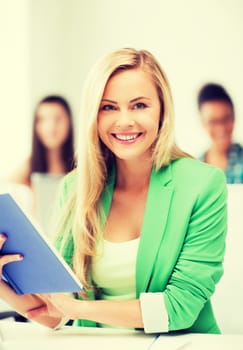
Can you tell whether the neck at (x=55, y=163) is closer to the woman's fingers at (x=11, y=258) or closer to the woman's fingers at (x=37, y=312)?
the woman's fingers at (x=37, y=312)

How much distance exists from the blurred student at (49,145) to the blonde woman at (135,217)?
0.88 m

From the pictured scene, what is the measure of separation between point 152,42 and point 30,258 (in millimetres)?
1257

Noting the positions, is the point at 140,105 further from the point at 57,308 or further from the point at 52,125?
the point at 52,125

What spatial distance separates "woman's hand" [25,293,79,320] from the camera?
98 cm

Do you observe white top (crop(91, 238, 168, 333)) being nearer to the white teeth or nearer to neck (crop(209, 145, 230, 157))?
the white teeth

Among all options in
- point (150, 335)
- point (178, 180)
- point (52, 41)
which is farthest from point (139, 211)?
point (52, 41)

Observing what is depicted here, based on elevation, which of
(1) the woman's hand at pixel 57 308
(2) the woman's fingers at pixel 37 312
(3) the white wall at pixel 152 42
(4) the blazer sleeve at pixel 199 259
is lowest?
(2) the woman's fingers at pixel 37 312

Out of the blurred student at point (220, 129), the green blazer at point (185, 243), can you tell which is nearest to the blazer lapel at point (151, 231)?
the green blazer at point (185, 243)

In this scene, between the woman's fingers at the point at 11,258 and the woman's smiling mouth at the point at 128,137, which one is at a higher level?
the woman's smiling mouth at the point at 128,137

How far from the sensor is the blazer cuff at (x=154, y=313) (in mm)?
944

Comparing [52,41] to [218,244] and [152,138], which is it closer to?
[152,138]

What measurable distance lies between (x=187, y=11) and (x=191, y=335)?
4.27ft

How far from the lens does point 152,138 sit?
1.13m

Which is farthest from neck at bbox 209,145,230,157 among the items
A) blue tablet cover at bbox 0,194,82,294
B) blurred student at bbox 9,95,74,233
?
blue tablet cover at bbox 0,194,82,294
